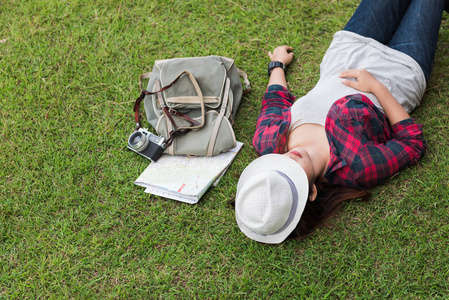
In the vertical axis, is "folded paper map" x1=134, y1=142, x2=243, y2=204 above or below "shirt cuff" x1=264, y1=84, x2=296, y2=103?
below

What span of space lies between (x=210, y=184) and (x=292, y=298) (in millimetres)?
1112

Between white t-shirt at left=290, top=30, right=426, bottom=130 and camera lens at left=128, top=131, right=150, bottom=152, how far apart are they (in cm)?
132

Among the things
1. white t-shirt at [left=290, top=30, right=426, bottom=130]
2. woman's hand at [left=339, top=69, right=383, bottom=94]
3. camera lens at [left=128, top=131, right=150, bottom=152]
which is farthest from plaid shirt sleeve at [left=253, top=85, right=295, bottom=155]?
camera lens at [left=128, top=131, right=150, bottom=152]

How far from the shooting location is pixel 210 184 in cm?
321

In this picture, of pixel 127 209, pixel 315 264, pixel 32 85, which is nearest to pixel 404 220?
pixel 315 264

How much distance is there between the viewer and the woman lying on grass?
2.58 meters

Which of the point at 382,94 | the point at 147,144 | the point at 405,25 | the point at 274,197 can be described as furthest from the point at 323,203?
the point at 405,25

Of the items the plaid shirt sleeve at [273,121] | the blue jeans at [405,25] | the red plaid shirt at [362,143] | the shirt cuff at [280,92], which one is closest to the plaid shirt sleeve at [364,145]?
the red plaid shirt at [362,143]

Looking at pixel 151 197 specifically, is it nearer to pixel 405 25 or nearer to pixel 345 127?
pixel 345 127

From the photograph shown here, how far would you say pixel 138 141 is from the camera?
3.41 m

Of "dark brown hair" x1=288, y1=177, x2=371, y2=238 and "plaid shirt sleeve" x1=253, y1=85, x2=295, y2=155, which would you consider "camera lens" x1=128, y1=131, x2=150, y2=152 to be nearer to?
"plaid shirt sleeve" x1=253, y1=85, x2=295, y2=155

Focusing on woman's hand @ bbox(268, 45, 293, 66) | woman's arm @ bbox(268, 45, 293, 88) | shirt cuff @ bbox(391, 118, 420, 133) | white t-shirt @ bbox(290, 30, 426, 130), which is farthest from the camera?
woman's hand @ bbox(268, 45, 293, 66)

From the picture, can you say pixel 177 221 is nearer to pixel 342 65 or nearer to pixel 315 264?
pixel 315 264

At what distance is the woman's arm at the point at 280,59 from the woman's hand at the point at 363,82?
669 mm
